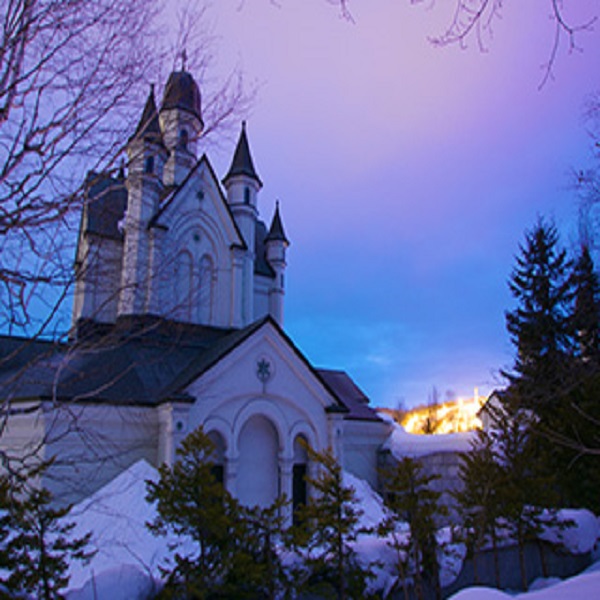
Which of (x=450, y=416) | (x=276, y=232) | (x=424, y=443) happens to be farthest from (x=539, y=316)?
(x=450, y=416)

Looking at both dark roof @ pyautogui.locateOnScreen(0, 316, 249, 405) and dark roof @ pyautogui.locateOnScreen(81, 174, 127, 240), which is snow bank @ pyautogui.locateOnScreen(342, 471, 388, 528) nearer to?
dark roof @ pyautogui.locateOnScreen(0, 316, 249, 405)

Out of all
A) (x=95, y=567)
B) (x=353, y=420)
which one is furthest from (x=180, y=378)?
(x=353, y=420)

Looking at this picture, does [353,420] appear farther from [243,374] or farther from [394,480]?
[394,480]

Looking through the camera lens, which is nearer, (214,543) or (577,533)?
(214,543)

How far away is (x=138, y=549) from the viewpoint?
1207 cm

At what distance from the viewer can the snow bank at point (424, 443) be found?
19.7 metres

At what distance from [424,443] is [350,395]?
6.22m

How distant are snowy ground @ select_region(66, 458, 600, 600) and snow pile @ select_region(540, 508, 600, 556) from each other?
0.08ft

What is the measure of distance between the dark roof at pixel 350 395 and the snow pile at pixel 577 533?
10053 mm

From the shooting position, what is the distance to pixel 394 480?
9203 mm

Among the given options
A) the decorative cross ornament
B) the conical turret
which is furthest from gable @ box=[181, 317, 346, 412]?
the conical turret

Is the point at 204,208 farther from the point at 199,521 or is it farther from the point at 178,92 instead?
the point at 199,521

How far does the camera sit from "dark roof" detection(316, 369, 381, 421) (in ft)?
76.1

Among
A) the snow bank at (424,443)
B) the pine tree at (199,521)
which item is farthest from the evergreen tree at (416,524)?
the snow bank at (424,443)
